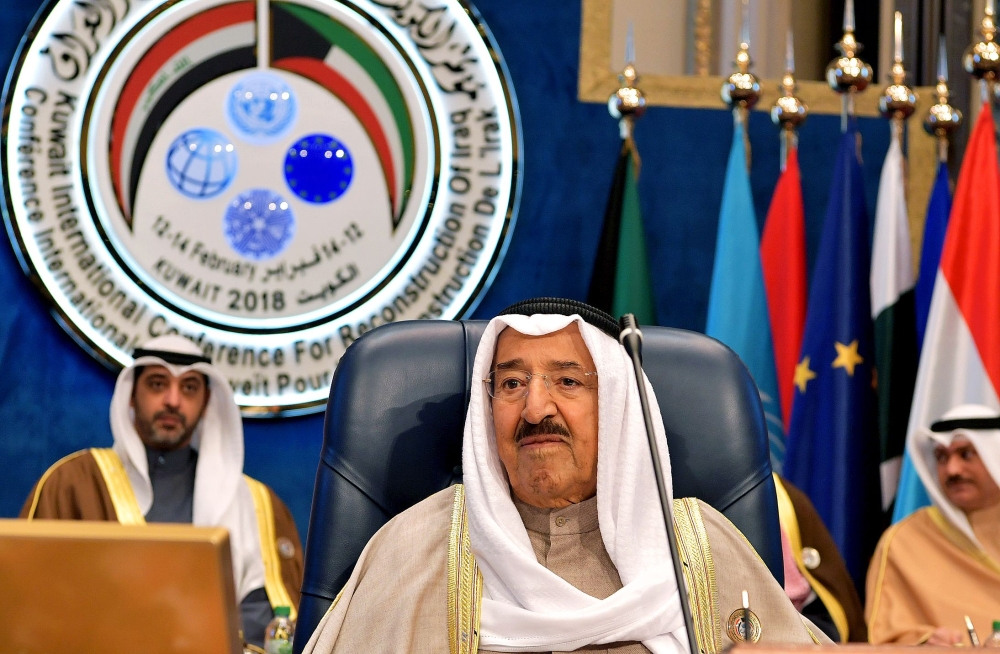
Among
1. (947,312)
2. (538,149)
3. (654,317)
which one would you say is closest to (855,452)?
(947,312)

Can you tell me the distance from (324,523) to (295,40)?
8.39 feet

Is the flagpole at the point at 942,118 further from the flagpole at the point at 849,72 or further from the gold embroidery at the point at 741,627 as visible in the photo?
the gold embroidery at the point at 741,627

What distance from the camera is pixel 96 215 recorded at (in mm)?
4141

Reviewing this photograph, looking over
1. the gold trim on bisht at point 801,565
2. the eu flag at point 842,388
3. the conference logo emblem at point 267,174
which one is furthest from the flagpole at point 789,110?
the gold trim on bisht at point 801,565

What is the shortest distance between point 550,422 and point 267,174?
2.41m

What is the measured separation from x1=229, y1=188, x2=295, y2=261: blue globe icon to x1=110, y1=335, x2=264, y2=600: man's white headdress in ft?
1.38

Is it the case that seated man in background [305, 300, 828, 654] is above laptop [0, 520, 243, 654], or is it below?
below

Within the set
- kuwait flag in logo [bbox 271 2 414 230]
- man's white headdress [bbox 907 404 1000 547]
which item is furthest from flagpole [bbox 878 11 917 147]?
kuwait flag in logo [bbox 271 2 414 230]

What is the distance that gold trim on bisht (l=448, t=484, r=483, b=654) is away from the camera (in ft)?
6.51

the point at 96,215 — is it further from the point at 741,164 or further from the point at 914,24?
the point at 914,24

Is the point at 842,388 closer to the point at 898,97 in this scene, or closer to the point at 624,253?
the point at 624,253

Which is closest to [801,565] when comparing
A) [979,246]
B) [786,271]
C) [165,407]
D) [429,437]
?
[786,271]

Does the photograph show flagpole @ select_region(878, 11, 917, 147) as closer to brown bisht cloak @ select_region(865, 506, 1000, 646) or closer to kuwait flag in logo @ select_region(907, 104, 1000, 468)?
kuwait flag in logo @ select_region(907, 104, 1000, 468)

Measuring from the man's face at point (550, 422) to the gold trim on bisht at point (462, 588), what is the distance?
0.44 feet
